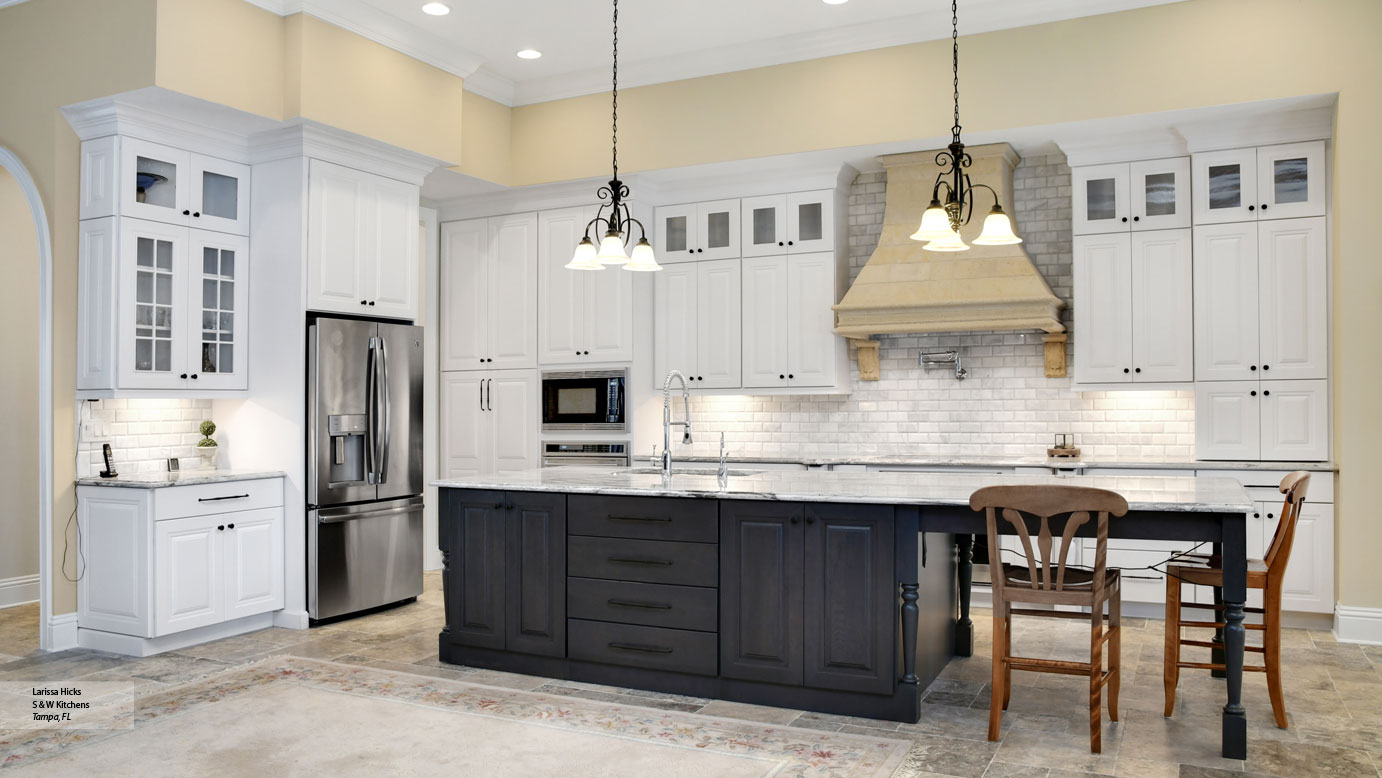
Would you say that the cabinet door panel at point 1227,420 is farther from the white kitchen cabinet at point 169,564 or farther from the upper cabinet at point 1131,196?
the white kitchen cabinet at point 169,564

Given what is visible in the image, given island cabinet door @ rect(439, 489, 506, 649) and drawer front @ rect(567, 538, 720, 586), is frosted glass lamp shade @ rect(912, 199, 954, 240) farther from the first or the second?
island cabinet door @ rect(439, 489, 506, 649)

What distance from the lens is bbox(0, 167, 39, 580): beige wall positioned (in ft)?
21.1

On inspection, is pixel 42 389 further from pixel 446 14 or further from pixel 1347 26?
pixel 1347 26

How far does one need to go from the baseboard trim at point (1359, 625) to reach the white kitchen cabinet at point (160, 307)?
6205 mm

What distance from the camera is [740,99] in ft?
22.1

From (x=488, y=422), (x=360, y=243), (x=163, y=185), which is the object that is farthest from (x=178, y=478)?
(x=488, y=422)

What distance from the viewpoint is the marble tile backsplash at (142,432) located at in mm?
5512

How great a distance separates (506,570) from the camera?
15.8 ft

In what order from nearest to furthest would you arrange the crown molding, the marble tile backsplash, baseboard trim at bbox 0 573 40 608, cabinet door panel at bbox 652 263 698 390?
the marble tile backsplash, the crown molding, baseboard trim at bbox 0 573 40 608, cabinet door panel at bbox 652 263 698 390

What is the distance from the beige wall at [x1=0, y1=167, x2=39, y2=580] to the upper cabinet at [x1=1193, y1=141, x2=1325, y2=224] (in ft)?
23.6

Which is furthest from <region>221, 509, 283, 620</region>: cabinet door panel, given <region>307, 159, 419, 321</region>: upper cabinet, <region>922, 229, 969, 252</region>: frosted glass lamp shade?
<region>922, 229, 969, 252</region>: frosted glass lamp shade

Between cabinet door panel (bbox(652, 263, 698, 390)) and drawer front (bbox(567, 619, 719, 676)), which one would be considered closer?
drawer front (bbox(567, 619, 719, 676))

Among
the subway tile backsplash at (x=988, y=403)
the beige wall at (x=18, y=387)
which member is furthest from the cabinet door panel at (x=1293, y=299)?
the beige wall at (x=18, y=387)

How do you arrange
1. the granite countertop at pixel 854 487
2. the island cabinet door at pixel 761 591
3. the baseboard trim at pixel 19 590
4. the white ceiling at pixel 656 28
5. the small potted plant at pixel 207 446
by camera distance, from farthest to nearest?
the baseboard trim at pixel 19 590
the small potted plant at pixel 207 446
the white ceiling at pixel 656 28
the island cabinet door at pixel 761 591
the granite countertop at pixel 854 487
